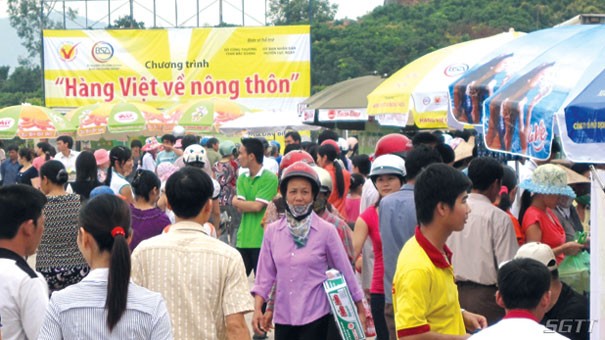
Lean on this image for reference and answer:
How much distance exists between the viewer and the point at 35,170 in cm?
1384

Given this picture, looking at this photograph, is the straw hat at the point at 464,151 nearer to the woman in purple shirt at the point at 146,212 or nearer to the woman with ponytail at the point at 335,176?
the woman with ponytail at the point at 335,176

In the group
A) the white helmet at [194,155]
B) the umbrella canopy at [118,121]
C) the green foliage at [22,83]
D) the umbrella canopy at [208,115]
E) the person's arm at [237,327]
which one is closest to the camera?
the person's arm at [237,327]

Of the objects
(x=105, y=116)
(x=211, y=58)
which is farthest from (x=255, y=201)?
(x=211, y=58)

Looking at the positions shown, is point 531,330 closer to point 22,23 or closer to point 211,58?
point 211,58

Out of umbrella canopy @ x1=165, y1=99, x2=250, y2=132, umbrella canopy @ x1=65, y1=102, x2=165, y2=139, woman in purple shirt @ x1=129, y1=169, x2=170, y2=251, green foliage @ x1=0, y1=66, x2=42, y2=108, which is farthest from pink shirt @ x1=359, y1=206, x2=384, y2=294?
green foliage @ x1=0, y1=66, x2=42, y2=108

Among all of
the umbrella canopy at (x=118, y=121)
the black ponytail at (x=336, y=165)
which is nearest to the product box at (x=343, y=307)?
the black ponytail at (x=336, y=165)

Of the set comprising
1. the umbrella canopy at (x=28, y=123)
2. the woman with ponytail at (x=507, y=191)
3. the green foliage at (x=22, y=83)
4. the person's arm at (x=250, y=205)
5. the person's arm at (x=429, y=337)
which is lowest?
the green foliage at (x=22, y=83)

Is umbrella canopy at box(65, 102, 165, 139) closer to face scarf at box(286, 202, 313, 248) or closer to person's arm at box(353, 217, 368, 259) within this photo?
person's arm at box(353, 217, 368, 259)

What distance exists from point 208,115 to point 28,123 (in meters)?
4.26

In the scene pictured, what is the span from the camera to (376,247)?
22.7 ft

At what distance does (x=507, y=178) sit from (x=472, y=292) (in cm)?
179

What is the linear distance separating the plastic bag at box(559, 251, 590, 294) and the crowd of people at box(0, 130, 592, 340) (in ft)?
0.22

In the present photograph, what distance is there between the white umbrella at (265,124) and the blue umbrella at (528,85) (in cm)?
1395

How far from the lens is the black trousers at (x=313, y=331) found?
6180 mm
